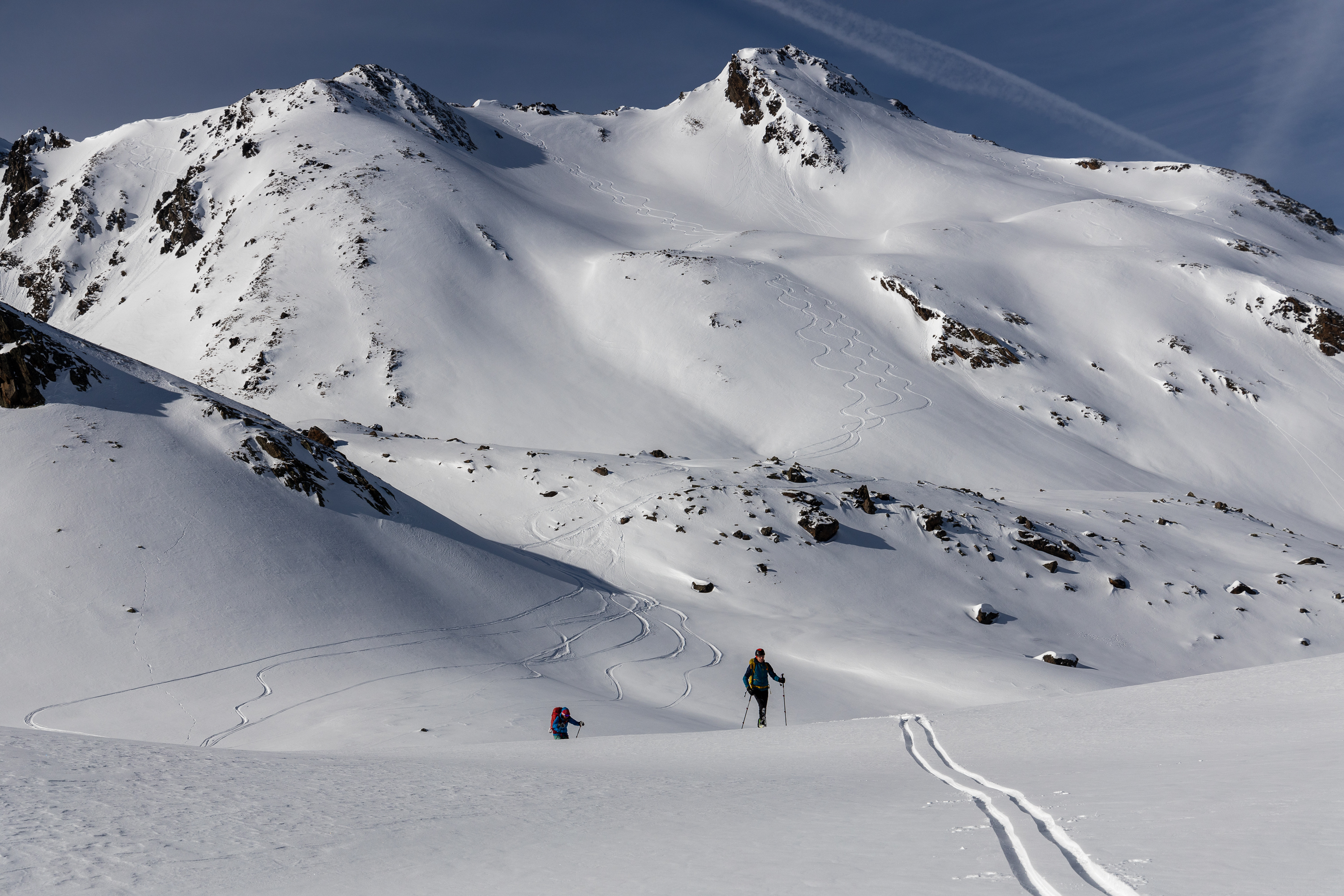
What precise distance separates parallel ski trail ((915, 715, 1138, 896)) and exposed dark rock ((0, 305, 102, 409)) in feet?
81.4

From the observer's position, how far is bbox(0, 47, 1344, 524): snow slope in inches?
1992

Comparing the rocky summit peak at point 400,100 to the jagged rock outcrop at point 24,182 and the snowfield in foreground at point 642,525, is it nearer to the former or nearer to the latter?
the snowfield in foreground at point 642,525

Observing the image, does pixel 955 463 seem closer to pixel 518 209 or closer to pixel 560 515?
pixel 560 515

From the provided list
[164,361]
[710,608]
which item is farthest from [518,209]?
[710,608]

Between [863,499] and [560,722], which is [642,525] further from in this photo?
[560,722]

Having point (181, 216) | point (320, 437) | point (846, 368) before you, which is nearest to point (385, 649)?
point (320, 437)

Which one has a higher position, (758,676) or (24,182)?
(24,182)

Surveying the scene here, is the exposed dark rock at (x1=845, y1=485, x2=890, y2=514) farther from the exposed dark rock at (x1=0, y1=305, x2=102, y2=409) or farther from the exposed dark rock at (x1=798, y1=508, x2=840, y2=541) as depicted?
the exposed dark rock at (x1=0, y1=305, x2=102, y2=409)

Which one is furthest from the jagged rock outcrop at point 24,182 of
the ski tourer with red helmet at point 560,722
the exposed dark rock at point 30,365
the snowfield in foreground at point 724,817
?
the snowfield in foreground at point 724,817

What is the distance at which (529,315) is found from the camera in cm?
6028

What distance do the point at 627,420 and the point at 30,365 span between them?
105 ft

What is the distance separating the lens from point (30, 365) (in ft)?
68.5

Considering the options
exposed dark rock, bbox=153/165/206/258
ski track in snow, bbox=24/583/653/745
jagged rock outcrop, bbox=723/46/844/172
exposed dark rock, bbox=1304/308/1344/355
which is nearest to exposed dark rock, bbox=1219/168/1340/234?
exposed dark rock, bbox=1304/308/1344/355

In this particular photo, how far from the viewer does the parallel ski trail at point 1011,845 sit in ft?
11.2
